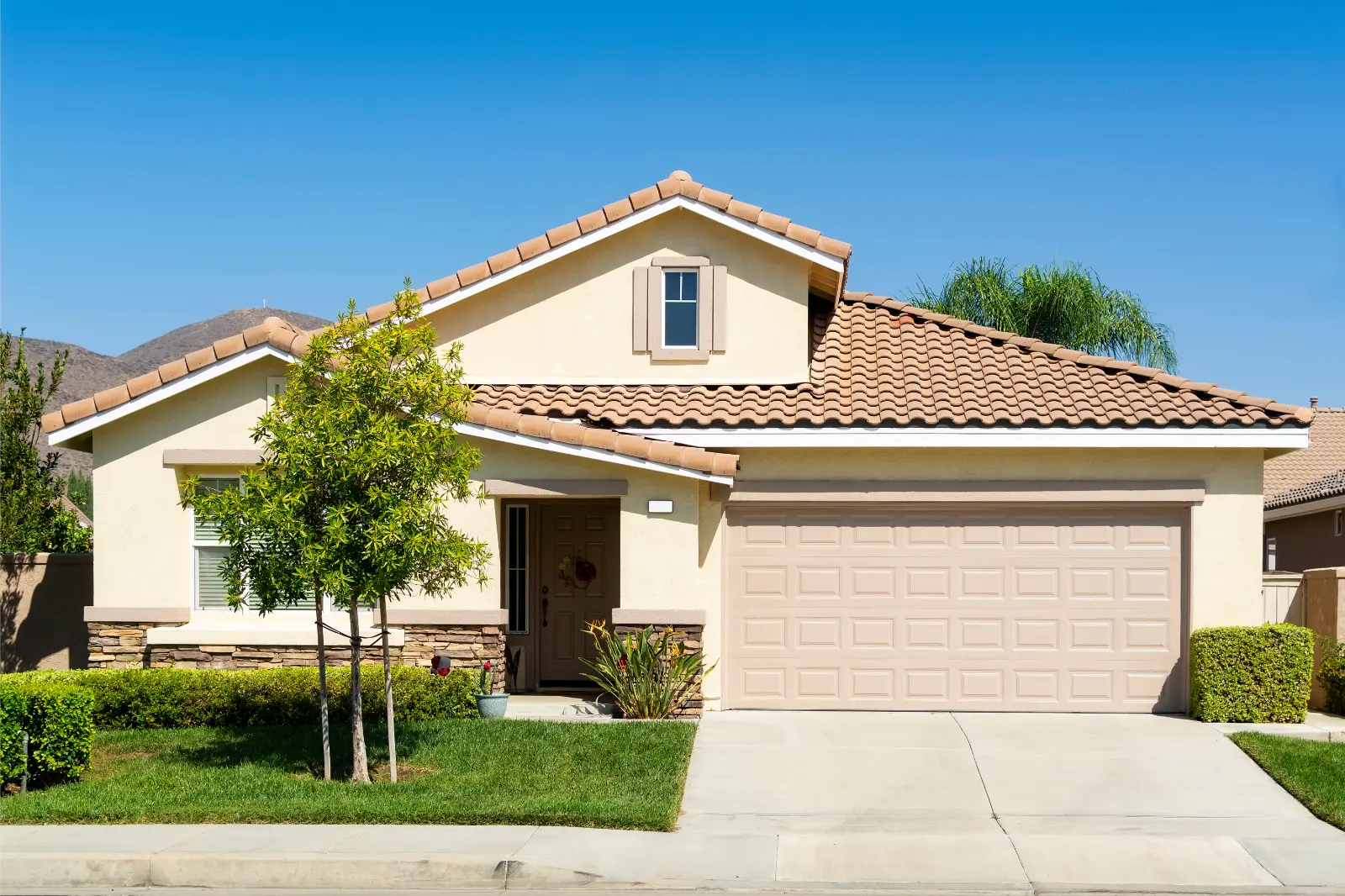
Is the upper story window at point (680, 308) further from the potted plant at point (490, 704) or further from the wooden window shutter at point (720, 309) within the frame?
the potted plant at point (490, 704)

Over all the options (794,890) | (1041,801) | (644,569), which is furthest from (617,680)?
(794,890)

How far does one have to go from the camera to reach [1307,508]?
2559cm

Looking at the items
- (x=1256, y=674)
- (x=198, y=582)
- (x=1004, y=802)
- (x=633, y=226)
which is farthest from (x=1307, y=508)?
(x=198, y=582)

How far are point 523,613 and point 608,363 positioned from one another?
133 inches

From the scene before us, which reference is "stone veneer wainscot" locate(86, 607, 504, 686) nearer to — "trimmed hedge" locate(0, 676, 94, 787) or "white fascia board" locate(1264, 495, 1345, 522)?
"trimmed hedge" locate(0, 676, 94, 787)

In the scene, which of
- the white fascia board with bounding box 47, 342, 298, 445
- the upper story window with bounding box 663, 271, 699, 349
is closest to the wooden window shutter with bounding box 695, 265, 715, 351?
the upper story window with bounding box 663, 271, 699, 349

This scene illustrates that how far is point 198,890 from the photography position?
8.85 metres

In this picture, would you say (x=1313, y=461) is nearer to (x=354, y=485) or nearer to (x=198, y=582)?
(x=198, y=582)

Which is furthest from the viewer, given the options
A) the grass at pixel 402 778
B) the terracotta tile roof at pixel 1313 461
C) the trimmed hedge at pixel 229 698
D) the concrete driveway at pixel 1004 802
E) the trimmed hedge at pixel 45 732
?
the terracotta tile roof at pixel 1313 461

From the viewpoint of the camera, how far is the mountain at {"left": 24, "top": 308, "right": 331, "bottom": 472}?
7828cm

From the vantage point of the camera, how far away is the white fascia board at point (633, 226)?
639 inches

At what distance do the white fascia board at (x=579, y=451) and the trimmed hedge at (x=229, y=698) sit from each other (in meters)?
2.63

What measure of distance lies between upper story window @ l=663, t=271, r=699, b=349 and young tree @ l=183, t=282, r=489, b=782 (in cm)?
534

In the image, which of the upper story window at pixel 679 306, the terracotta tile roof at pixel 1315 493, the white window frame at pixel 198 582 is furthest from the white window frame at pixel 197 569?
the terracotta tile roof at pixel 1315 493
